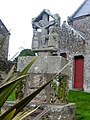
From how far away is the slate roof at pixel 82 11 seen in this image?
23766 millimetres

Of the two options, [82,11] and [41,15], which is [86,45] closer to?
[82,11]

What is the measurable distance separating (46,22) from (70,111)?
7.13 ft

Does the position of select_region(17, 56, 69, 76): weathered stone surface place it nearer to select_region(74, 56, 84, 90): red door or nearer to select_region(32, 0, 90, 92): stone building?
select_region(32, 0, 90, 92): stone building

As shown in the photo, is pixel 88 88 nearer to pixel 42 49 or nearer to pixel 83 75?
pixel 83 75

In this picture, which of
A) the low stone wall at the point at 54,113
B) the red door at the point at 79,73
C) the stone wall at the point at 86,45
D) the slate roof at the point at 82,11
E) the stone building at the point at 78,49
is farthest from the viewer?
the slate roof at the point at 82,11

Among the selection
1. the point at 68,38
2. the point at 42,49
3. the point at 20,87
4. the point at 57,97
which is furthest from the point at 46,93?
the point at 68,38

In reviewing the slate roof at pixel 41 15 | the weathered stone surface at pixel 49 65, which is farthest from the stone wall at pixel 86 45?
the weathered stone surface at pixel 49 65

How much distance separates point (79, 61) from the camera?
21.7 meters

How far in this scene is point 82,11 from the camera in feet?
81.3

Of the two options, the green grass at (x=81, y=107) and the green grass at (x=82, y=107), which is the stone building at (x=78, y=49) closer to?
the green grass at (x=82, y=107)

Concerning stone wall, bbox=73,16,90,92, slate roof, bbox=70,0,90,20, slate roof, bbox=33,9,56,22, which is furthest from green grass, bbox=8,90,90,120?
slate roof, bbox=70,0,90,20

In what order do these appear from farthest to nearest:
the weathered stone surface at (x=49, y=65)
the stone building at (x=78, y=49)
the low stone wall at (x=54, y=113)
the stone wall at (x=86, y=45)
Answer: the stone building at (x=78, y=49) < the stone wall at (x=86, y=45) < the weathered stone surface at (x=49, y=65) < the low stone wall at (x=54, y=113)

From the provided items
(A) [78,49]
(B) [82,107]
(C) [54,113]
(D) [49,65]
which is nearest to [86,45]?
(A) [78,49]

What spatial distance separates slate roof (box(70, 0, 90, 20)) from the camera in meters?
23.8
